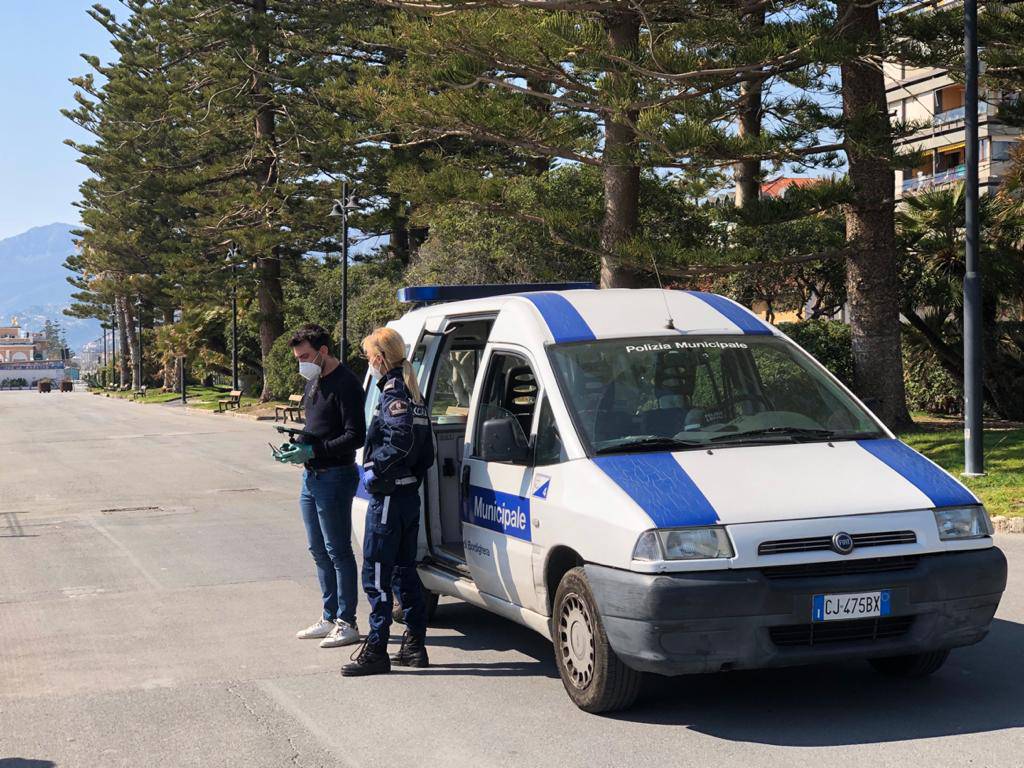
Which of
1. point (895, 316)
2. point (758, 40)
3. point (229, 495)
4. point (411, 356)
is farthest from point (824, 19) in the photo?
point (411, 356)

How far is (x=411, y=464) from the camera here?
22.4 feet

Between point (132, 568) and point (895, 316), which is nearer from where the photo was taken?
point (132, 568)

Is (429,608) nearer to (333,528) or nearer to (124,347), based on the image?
(333,528)

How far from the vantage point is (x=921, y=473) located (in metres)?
5.95

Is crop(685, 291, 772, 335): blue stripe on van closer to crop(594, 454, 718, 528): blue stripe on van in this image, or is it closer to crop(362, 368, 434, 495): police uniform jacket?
crop(594, 454, 718, 528): blue stripe on van

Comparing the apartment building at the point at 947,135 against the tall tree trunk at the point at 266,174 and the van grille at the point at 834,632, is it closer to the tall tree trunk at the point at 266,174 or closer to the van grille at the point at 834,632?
the tall tree trunk at the point at 266,174

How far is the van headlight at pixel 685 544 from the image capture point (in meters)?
5.39

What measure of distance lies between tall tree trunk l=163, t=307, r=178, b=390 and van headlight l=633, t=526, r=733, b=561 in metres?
78.7

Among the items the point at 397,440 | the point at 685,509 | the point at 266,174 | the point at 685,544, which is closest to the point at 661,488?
the point at 685,509

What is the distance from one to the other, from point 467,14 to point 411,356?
14.7 metres

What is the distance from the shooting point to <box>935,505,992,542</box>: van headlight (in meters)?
5.66

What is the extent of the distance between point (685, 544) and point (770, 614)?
1.46ft

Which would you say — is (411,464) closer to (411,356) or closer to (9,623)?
(411,356)

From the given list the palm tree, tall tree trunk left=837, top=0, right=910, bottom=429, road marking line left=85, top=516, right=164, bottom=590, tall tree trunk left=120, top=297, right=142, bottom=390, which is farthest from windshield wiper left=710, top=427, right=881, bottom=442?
tall tree trunk left=120, top=297, right=142, bottom=390
